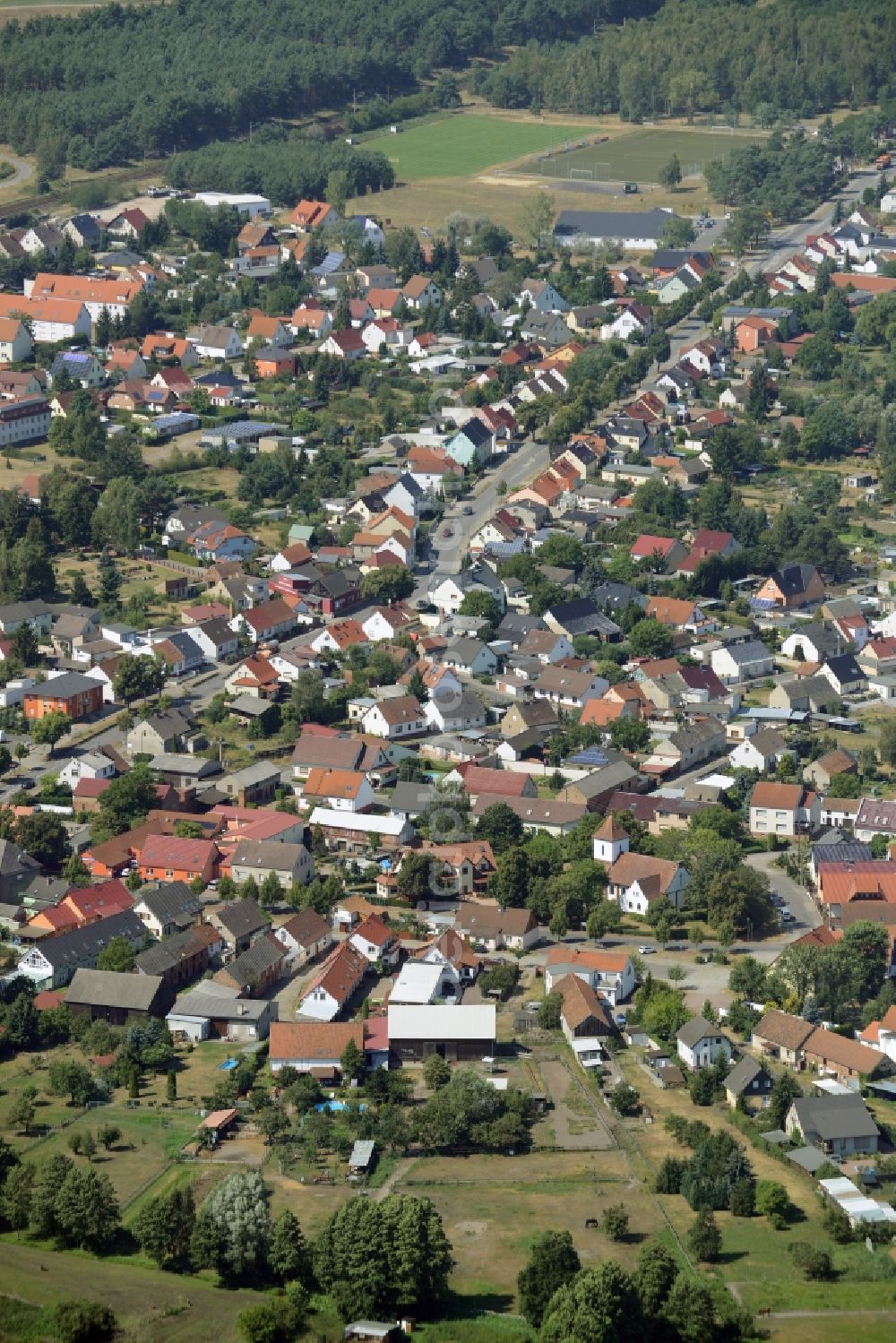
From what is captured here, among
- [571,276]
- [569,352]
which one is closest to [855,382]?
[569,352]

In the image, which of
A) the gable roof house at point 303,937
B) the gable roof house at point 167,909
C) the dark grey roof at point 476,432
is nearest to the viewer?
the gable roof house at point 303,937

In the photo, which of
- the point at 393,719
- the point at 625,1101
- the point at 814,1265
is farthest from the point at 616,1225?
the point at 393,719

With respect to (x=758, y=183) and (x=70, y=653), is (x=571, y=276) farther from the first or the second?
(x=70, y=653)

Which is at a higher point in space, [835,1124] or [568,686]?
[835,1124]

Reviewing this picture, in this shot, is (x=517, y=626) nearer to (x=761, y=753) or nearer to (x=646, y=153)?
(x=761, y=753)

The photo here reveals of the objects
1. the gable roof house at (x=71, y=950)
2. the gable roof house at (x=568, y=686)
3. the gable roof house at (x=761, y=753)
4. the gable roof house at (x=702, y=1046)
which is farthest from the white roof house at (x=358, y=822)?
the gable roof house at (x=702, y=1046)

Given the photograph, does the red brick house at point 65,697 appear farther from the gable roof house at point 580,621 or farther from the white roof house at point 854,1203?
the white roof house at point 854,1203

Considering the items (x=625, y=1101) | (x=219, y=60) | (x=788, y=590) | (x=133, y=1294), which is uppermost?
(x=219, y=60)
